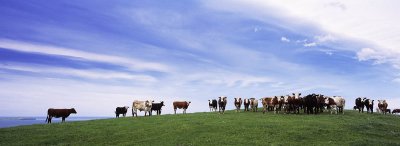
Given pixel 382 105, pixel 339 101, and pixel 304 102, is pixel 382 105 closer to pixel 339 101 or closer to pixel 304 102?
pixel 339 101

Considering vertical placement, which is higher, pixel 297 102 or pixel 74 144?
pixel 297 102

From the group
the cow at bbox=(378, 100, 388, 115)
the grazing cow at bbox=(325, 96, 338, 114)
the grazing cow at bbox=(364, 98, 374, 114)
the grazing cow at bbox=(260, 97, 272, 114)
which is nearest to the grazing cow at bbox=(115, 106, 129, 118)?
the grazing cow at bbox=(260, 97, 272, 114)

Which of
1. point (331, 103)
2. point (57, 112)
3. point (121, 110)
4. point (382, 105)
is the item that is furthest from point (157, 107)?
point (382, 105)

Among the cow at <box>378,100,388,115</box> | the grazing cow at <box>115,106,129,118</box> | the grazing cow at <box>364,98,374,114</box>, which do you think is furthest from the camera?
the grazing cow at <box>115,106,129,118</box>

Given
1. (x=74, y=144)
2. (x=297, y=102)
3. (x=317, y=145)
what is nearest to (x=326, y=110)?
(x=297, y=102)

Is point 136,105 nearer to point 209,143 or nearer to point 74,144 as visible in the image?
point 74,144

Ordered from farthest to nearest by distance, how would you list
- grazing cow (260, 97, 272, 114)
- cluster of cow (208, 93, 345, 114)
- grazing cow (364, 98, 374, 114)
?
1. grazing cow (364, 98, 374, 114)
2. grazing cow (260, 97, 272, 114)
3. cluster of cow (208, 93, 345, 114)

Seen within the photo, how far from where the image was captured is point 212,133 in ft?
95.3

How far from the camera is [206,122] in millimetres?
34531

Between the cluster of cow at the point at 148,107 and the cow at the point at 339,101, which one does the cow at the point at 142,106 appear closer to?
the cluster of cow at the point at 148,107

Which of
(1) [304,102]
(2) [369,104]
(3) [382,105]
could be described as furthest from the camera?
(3) [382,105]

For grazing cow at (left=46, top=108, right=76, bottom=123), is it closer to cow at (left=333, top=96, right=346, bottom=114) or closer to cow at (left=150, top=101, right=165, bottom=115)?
cow at (left=150, top=101, right=165, bottom=115)

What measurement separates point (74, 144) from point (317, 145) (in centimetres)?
1892

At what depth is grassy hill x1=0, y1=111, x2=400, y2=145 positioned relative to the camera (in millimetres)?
26891
